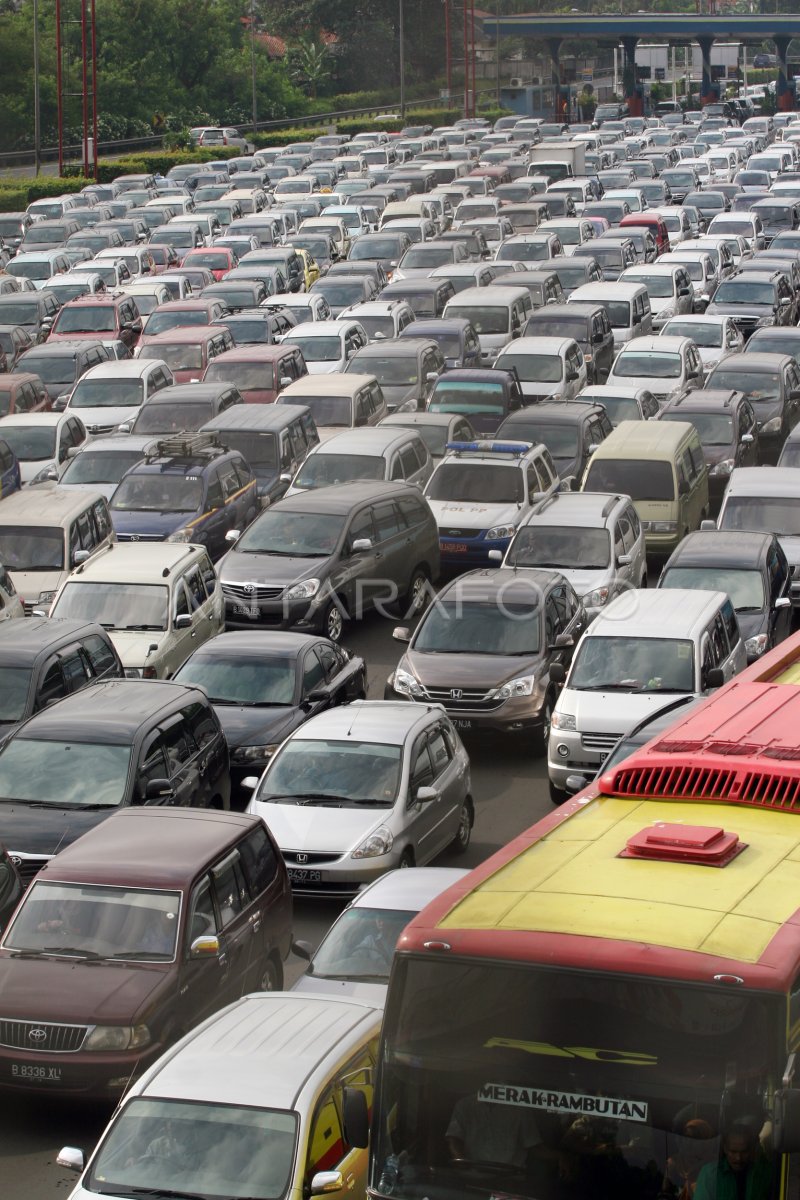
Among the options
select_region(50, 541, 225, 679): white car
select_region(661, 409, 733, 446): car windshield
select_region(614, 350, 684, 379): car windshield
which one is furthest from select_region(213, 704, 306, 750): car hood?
select_region(614, 350, 684, 379): car windshield

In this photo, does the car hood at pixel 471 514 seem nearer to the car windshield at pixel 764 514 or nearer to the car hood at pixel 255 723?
the car windshield at pixel 764 514

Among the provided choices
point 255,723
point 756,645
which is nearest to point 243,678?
point 255,723

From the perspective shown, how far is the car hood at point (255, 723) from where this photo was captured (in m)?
16.9

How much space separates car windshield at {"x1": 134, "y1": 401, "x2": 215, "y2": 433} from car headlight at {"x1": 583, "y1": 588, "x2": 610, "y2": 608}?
863 centimetres

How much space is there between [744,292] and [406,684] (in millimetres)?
21058

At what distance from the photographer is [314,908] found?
14.7 metres

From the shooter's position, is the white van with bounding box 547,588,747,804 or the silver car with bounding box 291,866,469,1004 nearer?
the silver car with bounding box 291,866,469,1004

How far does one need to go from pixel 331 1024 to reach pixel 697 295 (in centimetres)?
3155

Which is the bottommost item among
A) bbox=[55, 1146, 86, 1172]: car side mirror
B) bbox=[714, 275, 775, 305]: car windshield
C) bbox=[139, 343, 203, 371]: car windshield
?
bbox=[55, 1146, 86, 1172]: car side mirror

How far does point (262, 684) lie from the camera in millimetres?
17562

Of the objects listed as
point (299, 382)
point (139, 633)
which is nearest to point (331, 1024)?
point (139, 633)

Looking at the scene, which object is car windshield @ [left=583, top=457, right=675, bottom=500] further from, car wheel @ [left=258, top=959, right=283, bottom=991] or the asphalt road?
car wheel @ [left=258, top=959, right=283, bottom=991]

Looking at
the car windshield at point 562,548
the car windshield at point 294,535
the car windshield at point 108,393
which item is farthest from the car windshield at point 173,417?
the car windshield at point 562,548

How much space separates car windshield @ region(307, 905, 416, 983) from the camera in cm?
1162
